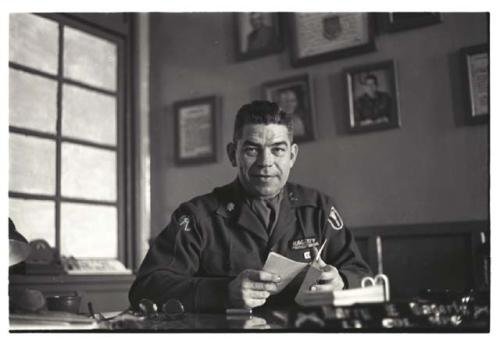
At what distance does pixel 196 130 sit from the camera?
6.81 ft

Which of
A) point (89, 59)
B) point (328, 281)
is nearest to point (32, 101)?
point (89, 59)

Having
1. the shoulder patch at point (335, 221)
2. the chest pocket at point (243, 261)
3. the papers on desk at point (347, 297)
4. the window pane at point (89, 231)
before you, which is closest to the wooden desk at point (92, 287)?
the window pane at point (89, 231)

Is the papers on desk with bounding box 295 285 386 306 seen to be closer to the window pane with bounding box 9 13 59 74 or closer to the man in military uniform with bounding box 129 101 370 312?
the man in military uniform with bounding box 129 101 370 312

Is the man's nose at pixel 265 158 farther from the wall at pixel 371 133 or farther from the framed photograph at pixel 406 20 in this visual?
the framed photograph at pixel 406 20

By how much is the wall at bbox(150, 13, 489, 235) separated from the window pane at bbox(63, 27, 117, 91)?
241mm

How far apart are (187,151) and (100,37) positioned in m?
0.60

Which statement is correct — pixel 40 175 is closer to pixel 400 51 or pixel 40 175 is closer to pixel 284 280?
pixel 284 280

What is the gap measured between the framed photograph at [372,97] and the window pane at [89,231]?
1014mm

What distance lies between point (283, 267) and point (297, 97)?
0.75 meters

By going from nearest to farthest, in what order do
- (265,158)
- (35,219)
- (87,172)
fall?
(265,158) → (35,219) → (87,172)

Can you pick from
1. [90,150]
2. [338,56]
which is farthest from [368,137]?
[90,150]

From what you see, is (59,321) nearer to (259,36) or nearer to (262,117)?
(262,117)

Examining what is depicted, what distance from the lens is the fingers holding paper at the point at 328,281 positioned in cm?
144

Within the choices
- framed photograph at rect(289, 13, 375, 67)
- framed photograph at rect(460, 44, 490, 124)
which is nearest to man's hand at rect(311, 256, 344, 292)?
framed photograph at rect(460, 44, 490, 124)
